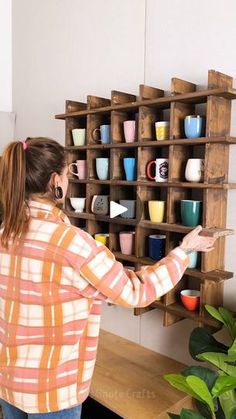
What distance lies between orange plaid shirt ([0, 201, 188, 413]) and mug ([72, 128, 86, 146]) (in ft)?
2.78

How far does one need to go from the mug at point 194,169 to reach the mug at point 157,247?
28cm

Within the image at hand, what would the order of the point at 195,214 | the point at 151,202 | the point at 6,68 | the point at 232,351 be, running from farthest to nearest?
the point at 6,68
the point at 151,202
the point at 195,214
the point at 232,351

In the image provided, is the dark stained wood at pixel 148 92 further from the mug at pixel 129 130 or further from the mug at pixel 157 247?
the mug at pixel 157 247

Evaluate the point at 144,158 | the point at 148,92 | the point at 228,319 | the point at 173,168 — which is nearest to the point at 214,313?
the point at 228,319

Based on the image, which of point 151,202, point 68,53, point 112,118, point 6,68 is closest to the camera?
point 151,202

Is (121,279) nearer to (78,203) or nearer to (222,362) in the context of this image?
(222,362)

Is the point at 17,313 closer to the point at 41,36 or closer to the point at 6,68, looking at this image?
the point at 41,36

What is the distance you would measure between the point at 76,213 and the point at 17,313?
849 mm

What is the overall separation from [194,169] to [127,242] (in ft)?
1.48

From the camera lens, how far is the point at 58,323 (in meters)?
0.98

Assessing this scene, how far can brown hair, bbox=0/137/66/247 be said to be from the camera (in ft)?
3.20

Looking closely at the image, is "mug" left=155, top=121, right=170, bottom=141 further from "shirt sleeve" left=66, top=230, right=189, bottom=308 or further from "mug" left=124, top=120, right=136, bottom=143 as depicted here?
"shirt sleeve" left=66, top=230, right=189, bottom=308

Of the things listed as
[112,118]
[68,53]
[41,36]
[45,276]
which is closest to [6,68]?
[41,36]

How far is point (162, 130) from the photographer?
4.85 ft
